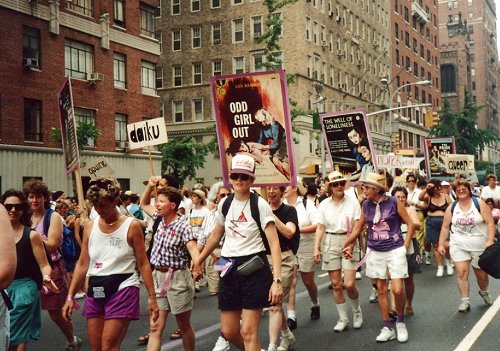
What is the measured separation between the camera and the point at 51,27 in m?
28.4

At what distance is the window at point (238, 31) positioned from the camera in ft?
170

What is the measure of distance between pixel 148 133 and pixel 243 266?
17.5 feet

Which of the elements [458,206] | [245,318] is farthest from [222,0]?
[245,318]

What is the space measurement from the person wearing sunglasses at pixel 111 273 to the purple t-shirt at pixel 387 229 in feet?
11.4

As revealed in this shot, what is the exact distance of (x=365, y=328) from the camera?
331 inches

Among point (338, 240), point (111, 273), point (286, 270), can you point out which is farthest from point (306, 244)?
point (111, 273)

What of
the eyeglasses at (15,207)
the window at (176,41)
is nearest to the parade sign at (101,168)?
the eyeglasses at (15,207)

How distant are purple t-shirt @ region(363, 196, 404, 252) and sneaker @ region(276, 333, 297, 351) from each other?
157 centimetres

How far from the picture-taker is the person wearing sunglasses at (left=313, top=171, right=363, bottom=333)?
27.4ft

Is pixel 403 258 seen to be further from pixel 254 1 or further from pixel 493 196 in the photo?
pixel 254 1

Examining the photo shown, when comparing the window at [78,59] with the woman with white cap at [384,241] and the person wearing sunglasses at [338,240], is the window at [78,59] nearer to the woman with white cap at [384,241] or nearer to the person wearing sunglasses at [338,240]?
the person wearing sunglasses at [338,240]

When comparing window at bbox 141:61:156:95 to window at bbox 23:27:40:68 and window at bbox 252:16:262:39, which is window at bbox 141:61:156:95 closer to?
window at bbox 23:27:40:68

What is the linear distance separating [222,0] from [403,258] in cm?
4708

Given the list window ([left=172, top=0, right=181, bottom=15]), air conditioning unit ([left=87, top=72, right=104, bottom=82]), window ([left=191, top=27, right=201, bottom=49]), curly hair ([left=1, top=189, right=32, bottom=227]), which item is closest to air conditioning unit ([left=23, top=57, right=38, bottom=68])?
air conditioning unit ([left=87, top=72, right=104, bottom=82])
